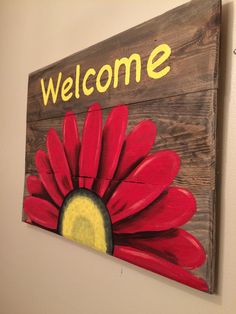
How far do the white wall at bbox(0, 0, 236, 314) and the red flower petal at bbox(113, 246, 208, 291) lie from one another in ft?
0.13

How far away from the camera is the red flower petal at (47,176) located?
110 centimetres

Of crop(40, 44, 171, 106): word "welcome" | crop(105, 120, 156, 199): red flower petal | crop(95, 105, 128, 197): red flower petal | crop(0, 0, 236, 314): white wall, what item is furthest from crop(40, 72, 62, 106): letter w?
crop(105, 120, 156, 199): red flower petal

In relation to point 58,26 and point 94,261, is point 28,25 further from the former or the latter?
point 94,261

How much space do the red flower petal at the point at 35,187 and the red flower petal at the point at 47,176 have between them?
0.07 feet

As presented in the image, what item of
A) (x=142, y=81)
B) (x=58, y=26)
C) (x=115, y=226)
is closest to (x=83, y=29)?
(x=58, y=26)

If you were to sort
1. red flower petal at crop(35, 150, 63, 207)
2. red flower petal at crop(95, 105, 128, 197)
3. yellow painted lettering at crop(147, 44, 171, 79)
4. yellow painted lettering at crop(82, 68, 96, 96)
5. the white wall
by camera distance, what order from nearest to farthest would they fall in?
the white wall, yellow painted lettering at crop(147, 44, 171, 79), red flower petal at crop(95, 105, 128, 197), yellow painted lettering at crop(82, 68, 96, 96), red flower petal at crop(35, 150, 63, 207)

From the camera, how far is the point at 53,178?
1120 millimetres

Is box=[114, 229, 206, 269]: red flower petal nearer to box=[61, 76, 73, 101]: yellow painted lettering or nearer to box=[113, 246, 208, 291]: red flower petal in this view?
box=[113, 246, 208, 291]: red flower petal

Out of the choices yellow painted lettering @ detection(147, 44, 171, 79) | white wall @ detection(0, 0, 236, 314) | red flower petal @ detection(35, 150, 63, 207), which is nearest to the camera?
white wall @ detection(0, 0, 236, 314)

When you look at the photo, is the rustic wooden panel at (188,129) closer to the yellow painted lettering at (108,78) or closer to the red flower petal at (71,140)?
the yellow painted lettering at (108,78)

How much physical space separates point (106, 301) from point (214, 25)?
0.82 meters

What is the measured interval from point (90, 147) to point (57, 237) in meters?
0.40

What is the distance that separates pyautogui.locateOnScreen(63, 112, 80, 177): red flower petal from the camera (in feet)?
3.37

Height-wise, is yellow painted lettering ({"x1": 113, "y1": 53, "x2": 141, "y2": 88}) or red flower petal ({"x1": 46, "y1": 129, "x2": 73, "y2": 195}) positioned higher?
yellow painted lettering ({"x1": 113, "y1": 53, "x2": 141, "y2": 88})
